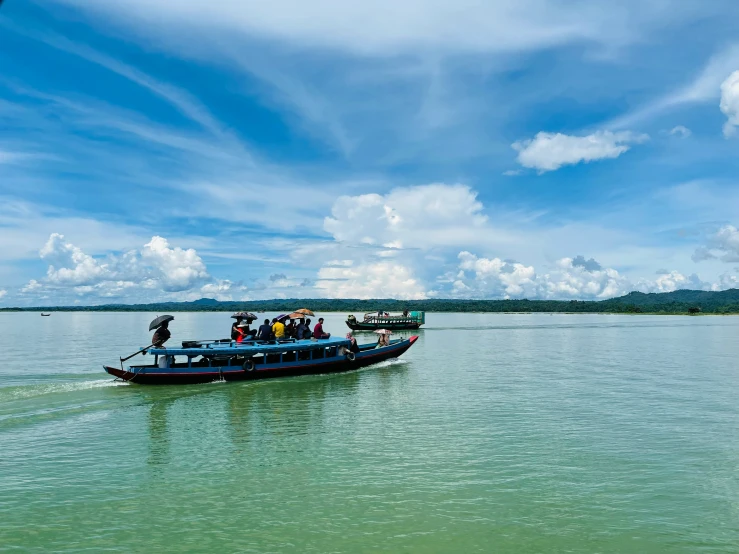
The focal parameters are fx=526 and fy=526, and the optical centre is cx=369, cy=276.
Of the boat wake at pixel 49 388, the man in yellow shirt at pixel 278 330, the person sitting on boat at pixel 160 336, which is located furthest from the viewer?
the man in yellow shirt at pixel 278 330

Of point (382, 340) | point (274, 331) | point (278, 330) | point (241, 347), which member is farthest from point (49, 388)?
point (382, 340)

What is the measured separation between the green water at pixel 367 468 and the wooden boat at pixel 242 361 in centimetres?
111

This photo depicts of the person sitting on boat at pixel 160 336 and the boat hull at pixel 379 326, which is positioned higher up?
the person sitting on boat at pixel 160 336

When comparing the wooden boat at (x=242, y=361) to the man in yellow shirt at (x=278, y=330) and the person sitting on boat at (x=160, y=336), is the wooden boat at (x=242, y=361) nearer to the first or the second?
the person sitting on boat at (x=160, y=336)

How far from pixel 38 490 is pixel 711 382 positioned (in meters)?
38.1

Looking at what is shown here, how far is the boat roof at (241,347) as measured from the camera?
3209 centimetres

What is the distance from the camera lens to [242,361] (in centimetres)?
3469

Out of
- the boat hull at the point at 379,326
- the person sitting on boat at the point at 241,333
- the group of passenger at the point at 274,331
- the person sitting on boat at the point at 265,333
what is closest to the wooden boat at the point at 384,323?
the boat hull at the point at 379,326

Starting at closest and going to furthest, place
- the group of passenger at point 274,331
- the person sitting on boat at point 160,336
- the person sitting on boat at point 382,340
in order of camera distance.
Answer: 1. the person sitting on boat at point 160,336
2. the group of passenger at point 274,331
3. the person sitting on boat at point 382,340

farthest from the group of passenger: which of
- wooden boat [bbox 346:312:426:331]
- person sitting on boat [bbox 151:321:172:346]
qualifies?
wooden boat [bbox 346:312:426:331]

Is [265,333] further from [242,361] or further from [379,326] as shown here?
[379,326]

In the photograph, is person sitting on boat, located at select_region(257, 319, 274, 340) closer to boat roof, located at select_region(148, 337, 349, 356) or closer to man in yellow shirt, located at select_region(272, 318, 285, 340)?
boat roof, located at select_region(148, 337, 349, 356)

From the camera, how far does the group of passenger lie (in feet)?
121

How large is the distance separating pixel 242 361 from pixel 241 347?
97cm
